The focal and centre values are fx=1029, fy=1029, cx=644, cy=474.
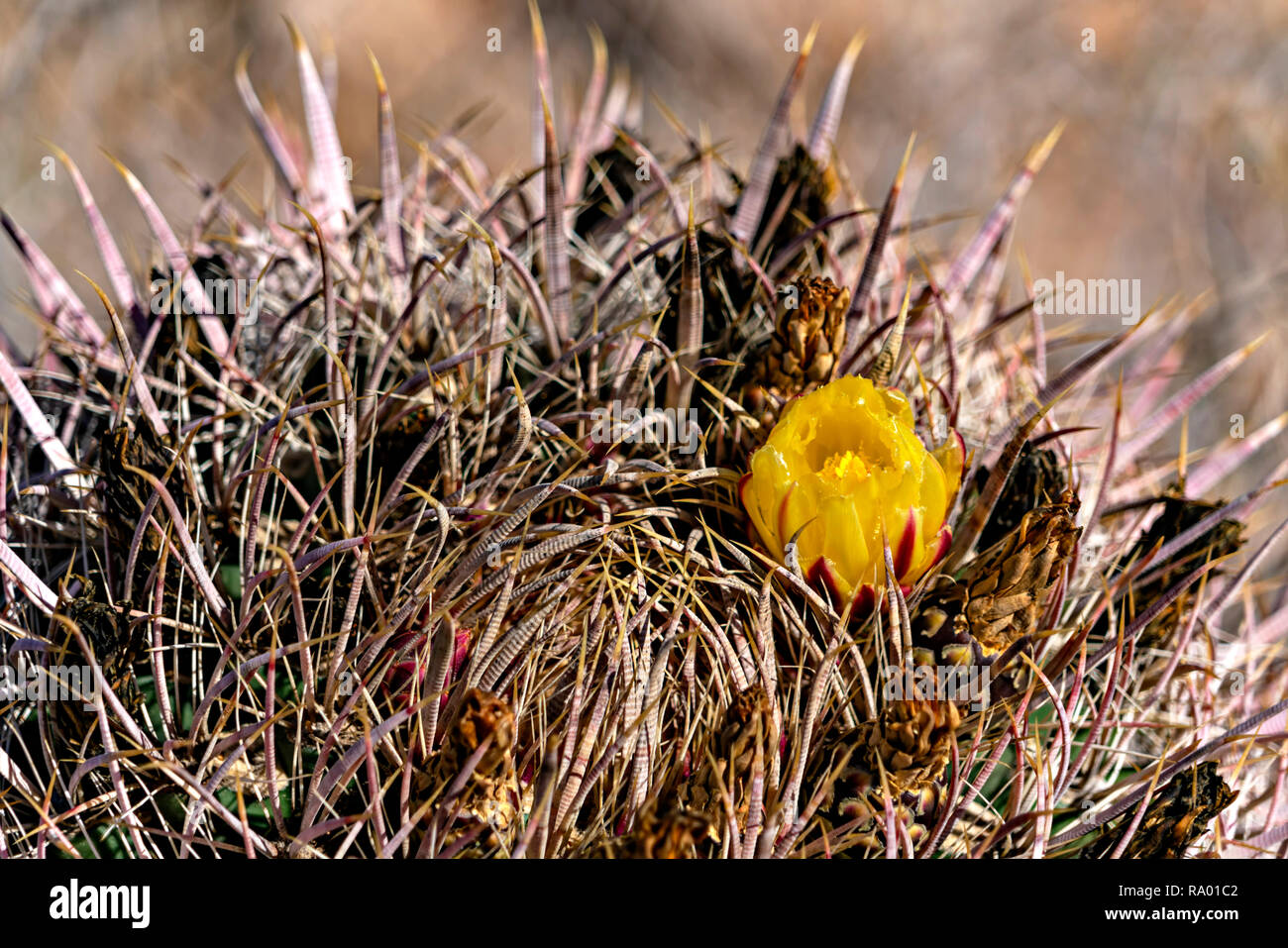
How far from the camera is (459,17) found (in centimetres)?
361

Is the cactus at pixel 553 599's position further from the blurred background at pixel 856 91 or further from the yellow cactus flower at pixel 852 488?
the blurred background at pixel 856 91

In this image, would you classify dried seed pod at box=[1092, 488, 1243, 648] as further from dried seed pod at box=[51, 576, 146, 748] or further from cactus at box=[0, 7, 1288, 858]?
dried seed pod at box=[51, 576, 146, 748]

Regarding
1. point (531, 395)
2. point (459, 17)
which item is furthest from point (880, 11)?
point (531, 395)

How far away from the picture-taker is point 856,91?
12.1 feet

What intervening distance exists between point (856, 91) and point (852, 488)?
11.0 feet

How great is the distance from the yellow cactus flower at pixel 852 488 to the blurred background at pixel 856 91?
2.52m

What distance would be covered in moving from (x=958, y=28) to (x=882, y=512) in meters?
3.44

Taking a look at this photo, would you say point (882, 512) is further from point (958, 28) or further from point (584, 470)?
point (958, 28)

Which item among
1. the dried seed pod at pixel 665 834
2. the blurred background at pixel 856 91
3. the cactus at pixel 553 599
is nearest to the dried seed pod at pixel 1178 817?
the cactus at pixel 553 599

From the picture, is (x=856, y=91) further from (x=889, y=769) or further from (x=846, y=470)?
(x=889, y=769)

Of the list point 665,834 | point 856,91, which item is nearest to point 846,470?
point 665,834

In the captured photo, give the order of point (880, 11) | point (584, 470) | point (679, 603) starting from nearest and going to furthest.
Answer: point (679, 603) → point (584, 470) → point (880, 11)

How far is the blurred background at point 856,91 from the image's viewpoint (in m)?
3.22

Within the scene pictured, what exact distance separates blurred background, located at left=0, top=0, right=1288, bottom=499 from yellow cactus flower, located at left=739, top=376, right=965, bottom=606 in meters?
2.52
